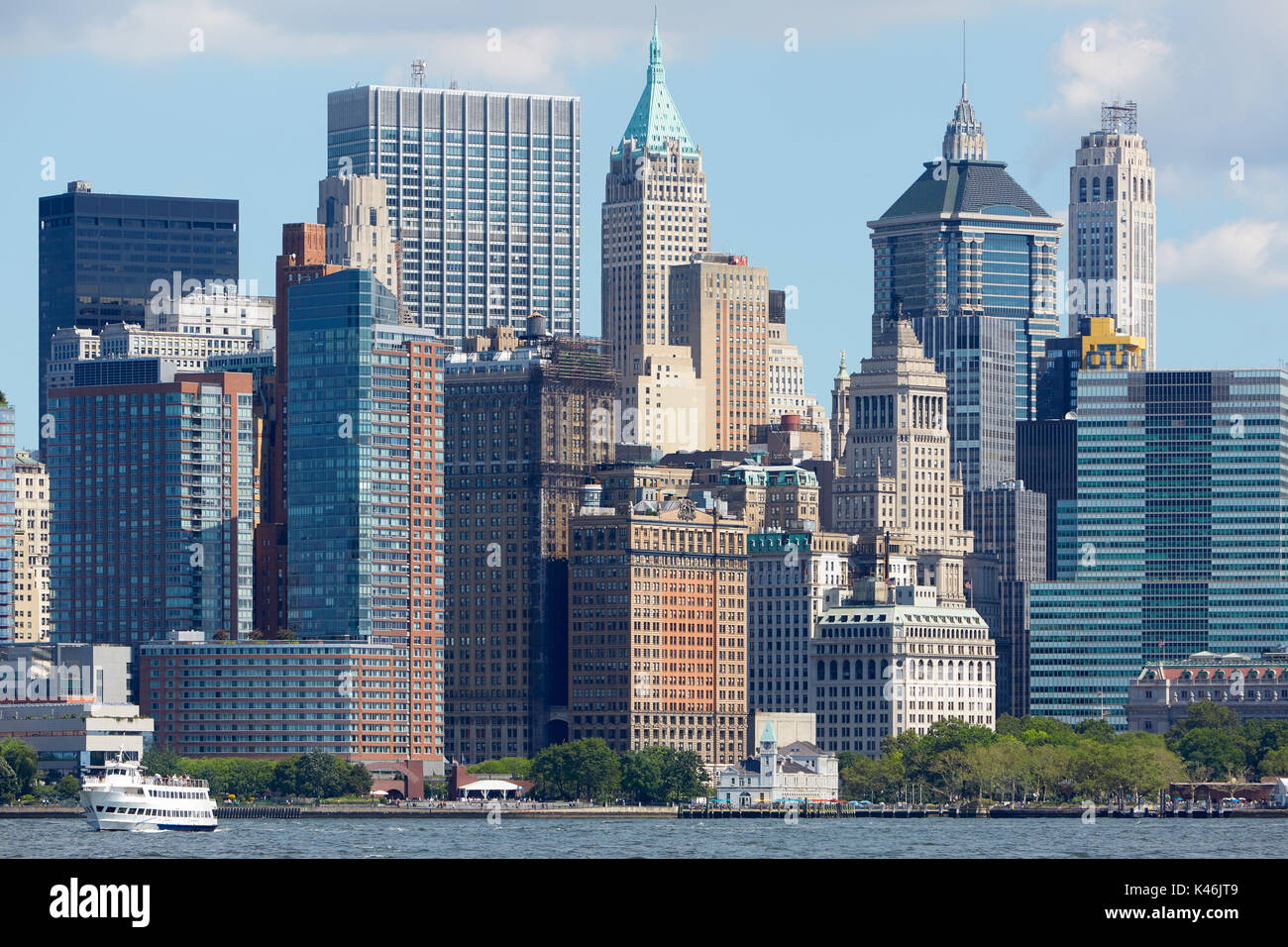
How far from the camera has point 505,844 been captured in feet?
615
